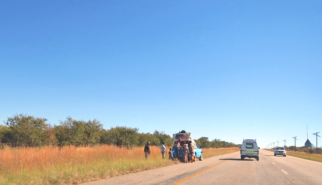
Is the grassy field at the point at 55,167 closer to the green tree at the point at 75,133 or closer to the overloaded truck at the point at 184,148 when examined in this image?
the overloaded truck at the point at 184,148

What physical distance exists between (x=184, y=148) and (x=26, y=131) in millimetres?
18197

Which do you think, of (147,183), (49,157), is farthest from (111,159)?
(147,183)

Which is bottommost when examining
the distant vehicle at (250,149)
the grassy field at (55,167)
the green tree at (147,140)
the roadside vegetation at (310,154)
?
the roadside vegetation at (310,154)

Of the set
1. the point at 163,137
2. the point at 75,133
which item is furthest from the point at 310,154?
the point at 75,133

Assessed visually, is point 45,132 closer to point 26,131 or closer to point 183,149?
point 26,131

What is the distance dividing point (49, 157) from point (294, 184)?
12.4m

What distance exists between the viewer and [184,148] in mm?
23656

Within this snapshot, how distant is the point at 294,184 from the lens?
34.8 ft

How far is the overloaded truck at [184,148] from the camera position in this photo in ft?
78.0

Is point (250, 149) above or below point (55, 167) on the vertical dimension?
below

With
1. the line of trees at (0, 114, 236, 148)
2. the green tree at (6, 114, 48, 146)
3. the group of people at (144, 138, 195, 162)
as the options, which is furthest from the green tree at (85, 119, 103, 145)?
the group of people at (144, 138, 195, 162)

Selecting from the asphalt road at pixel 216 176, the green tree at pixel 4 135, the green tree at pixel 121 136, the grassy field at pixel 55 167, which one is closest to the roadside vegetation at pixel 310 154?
the asphalt road at pixel 216 176

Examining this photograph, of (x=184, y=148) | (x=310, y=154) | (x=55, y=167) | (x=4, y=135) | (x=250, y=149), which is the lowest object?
(x=310, y=154)

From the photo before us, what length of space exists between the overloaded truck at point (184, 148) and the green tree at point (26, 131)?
14891 mm
